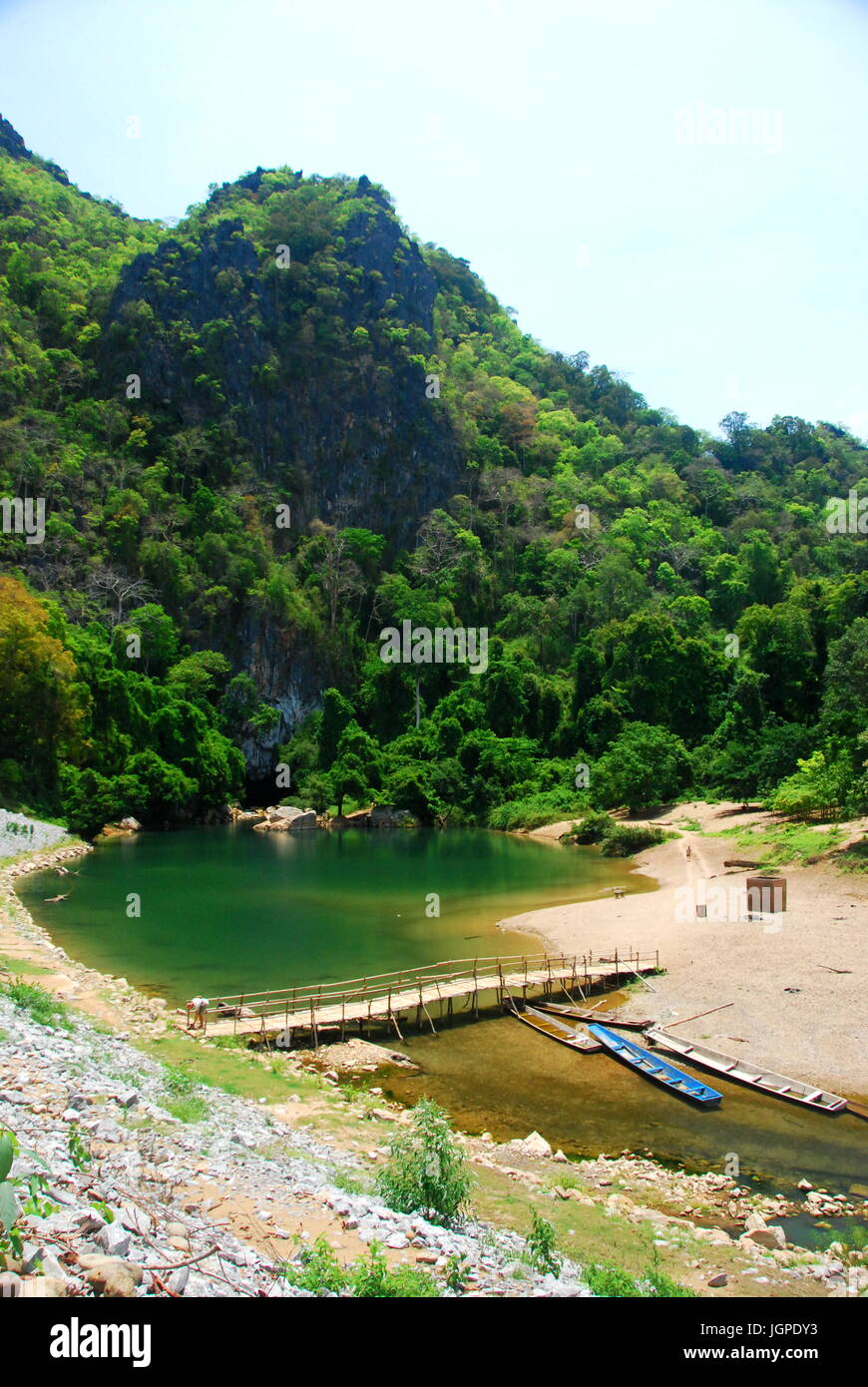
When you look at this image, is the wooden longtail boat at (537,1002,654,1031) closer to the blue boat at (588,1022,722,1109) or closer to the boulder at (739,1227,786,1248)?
the blue boat at (588,1022,722,1109)

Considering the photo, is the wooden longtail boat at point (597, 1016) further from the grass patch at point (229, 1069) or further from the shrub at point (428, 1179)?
the shrub at point (428, 1179)

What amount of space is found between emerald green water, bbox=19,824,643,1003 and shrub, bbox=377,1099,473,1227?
423 inches

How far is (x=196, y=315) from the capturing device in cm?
8138

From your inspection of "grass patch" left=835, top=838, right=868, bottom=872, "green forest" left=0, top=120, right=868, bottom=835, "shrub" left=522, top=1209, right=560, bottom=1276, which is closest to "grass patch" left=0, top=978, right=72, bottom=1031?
"shrub" left=522, top=1209, right=560, bottom=1276

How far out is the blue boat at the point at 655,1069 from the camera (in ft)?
44.2

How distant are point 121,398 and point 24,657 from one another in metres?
43.9

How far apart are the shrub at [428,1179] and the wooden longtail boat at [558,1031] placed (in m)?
7.11

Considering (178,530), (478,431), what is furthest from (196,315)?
(478,431)

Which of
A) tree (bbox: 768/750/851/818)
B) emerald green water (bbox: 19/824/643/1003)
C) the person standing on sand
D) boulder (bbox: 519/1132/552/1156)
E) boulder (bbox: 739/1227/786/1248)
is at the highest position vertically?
tree (bbox: 768/750/851/818)

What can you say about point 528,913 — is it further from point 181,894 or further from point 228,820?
point 228,820

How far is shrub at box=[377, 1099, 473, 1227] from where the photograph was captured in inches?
334

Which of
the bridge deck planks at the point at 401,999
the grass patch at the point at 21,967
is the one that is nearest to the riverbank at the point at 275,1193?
the bridge deck planks at the point at 401,999
